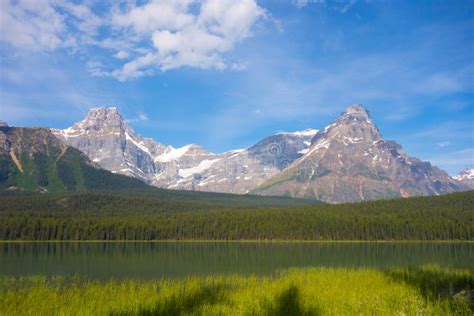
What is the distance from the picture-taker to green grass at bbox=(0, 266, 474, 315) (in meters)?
18.7

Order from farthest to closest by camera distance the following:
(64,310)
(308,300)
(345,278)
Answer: (345,278) → (308,300) → (64,310)

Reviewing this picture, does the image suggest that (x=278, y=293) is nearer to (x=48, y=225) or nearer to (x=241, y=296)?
(x=241, y=296)

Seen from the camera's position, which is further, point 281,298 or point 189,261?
point 189,261

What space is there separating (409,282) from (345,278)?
197 inches

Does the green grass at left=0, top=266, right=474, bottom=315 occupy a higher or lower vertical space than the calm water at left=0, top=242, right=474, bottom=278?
higher

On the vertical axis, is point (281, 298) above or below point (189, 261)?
above

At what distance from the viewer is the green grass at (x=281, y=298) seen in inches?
737

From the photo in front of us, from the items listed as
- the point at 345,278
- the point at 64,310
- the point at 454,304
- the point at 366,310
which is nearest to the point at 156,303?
the point at 64,310

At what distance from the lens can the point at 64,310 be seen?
774 inches

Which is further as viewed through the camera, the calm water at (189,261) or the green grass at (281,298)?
the calm water at (189,261)

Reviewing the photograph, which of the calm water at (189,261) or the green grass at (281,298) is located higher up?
the green grass at (281,298)

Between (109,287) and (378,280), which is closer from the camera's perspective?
(109,287)

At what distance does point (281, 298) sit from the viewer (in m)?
24.1

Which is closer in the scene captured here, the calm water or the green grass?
the green grass
